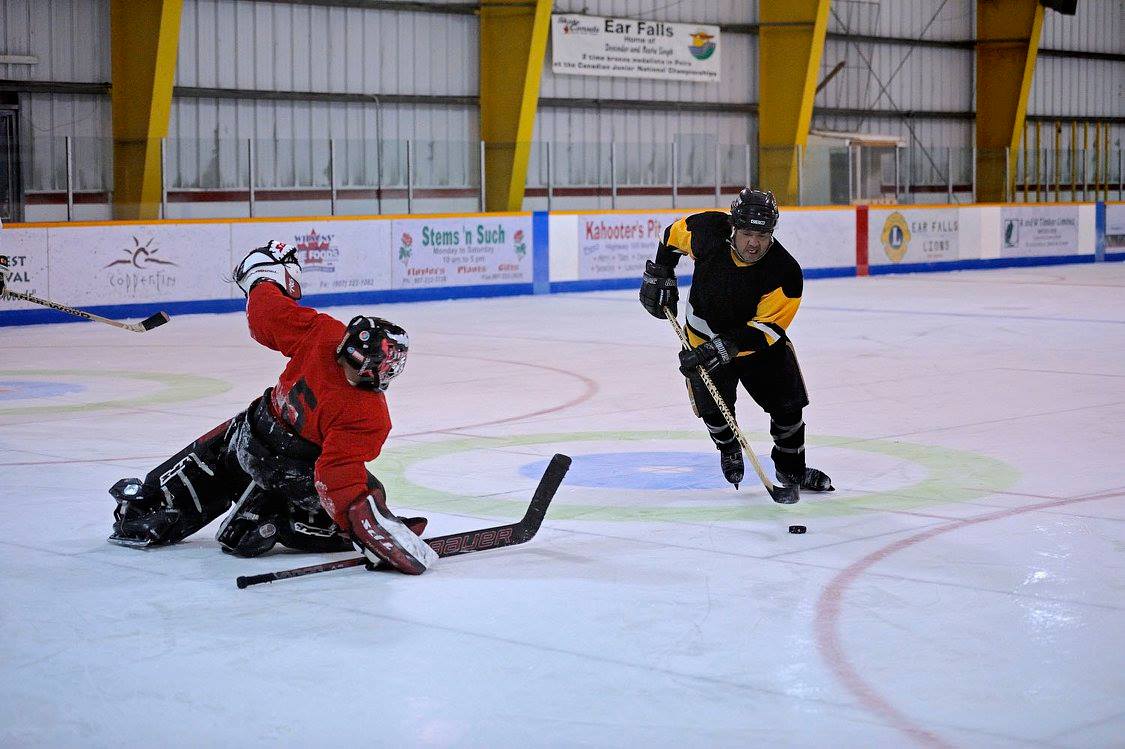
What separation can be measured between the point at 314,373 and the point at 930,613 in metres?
2.21

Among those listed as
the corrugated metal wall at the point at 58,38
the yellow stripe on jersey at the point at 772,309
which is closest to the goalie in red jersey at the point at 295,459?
the yellow stripe on jersey at the point at 772,309

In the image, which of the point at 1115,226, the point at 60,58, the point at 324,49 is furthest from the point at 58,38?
the point at 1115,226

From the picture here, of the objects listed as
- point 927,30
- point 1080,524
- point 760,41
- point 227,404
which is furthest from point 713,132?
point 1080,524

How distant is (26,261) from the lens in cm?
1655

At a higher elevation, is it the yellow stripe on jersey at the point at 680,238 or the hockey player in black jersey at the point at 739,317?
the yellow stripe on jersey at the point at 680,238

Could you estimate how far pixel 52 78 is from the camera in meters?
19.8

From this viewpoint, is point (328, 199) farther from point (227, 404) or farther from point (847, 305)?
point (227, 404)

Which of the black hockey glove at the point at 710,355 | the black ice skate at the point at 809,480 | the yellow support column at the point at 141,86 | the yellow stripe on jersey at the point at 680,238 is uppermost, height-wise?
the yellow support column at the point at 141,86

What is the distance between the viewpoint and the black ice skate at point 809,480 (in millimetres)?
7164

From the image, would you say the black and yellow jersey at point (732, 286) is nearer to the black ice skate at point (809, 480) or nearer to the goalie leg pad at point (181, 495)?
the black ice skate at point (809, 480)

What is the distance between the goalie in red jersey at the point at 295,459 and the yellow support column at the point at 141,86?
13584 mm

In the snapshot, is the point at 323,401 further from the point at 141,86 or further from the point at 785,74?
the point at 785,74

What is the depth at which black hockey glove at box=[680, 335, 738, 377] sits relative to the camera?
22.8ft

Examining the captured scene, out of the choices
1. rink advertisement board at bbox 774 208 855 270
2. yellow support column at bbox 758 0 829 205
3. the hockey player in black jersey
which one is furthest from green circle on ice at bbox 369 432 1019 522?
yellow support column at bbox 758 0 829 205
